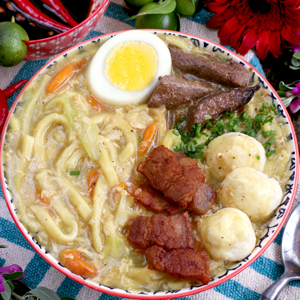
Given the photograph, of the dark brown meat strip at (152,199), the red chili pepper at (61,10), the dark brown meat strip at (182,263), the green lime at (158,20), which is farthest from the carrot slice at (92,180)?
the green lime at (158,20)

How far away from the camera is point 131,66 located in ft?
10.1

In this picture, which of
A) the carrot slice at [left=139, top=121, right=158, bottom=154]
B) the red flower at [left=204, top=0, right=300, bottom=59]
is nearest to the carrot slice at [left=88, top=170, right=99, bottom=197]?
the carrot slice at [left=139, top=121, right=158, bottom=154]

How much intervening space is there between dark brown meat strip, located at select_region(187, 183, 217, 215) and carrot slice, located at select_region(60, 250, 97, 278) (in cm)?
94

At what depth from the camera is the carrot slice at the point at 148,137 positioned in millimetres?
3020

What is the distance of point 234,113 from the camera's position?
3.26 metres

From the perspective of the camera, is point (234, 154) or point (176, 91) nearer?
point (234, 154)

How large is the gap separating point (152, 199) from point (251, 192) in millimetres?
807

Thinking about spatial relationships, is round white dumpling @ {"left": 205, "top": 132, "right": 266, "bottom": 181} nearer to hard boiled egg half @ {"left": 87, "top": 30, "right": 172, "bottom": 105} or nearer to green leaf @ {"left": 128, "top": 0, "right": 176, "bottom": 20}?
hard boiled egg half @ {"left": 87, "top": 30, "right": 172, "bottom": 105}

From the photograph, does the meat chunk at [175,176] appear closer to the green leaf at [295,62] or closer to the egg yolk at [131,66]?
the egg yolk at [131,66]

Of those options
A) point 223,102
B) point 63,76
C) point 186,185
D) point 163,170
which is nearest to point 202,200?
point 186,185

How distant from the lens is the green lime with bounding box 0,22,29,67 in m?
2.75

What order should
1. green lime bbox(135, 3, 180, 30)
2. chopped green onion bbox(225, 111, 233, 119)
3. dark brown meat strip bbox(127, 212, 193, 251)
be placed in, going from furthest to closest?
1. green lime bbox(135, 3, 180, 30)
2. chopped green onion bbox(225, 111, 233, 119)
3. dark brown meat strip bbox(127, 212, 193, 251)

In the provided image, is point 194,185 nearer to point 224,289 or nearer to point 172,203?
point 172,203

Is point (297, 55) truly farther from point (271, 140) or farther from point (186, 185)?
point (186, 185)
